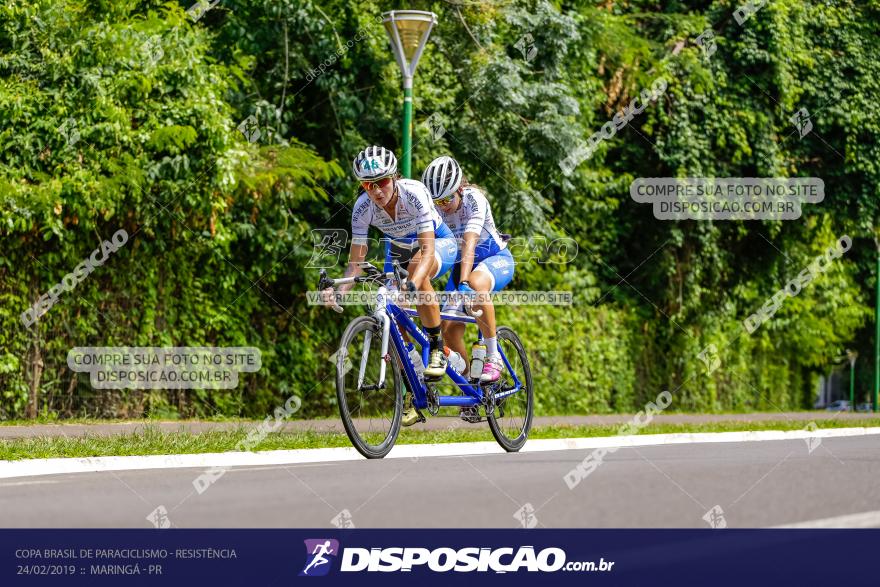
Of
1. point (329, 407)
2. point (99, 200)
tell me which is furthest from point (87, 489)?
point (329, 407)

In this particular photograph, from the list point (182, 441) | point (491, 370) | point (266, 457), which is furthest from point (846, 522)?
point (182, 441)

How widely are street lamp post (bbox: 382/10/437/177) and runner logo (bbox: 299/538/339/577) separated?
32.0 ft

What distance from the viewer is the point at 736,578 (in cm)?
543

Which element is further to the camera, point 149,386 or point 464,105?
point 464,105

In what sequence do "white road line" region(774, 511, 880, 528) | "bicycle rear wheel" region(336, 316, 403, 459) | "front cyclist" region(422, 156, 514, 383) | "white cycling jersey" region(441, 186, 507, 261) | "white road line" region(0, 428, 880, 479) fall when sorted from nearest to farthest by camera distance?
"white road line" region(774, 511, 880, 528)
"bicycle rear wheel" region(336, 316, 403, 459)
"white road line" region(0, 428, 880, 479)
"front cyclist" region(422, 156, 514, 383)
"white cycling jersey" region(441, 186, 507, 261)

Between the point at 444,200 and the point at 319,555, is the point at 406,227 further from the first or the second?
the point at 319,555

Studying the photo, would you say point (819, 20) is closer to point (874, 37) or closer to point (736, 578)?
point (874, 37)

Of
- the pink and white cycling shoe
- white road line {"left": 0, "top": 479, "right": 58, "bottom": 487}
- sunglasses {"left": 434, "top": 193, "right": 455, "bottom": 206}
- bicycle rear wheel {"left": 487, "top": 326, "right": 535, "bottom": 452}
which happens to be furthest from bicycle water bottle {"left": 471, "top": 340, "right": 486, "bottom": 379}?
white road line {"left": 0, "top": 479, "right": 58, "bottom": 487}

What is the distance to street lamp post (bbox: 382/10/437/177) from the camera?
15.4 meters

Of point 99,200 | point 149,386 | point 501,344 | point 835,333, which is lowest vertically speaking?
point 835,333

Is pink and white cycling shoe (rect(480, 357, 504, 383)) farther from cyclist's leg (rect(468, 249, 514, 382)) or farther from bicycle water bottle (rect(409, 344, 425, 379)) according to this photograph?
bicycle water bottle (rect(409, 344, 425, 379))

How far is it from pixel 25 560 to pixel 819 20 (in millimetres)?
24046

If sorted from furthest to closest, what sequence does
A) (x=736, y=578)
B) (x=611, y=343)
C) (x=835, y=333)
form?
(x=835, y=333) < (x=611, y=343) < (x=736, y=578)

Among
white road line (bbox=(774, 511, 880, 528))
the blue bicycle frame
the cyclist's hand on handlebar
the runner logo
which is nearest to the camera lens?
the runner logo
